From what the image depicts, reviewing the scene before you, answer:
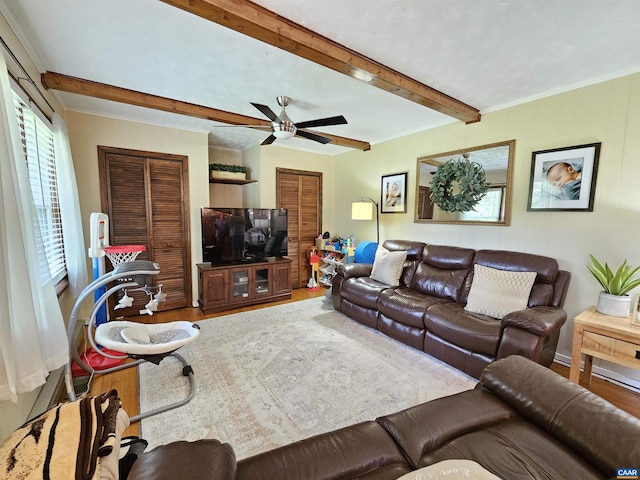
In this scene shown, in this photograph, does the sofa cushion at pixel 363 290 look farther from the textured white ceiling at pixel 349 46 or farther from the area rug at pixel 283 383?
the textured white ceiling at pixel 349 46

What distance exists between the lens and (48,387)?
6.20 ft

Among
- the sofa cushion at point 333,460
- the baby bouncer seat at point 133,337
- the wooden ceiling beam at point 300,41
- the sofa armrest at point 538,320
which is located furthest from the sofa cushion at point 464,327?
the baby bouncer seat at point 133,337

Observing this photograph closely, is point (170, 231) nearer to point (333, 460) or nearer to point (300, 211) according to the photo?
point (300, 211)

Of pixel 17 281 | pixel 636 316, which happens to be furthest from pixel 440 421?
pixel 17 281

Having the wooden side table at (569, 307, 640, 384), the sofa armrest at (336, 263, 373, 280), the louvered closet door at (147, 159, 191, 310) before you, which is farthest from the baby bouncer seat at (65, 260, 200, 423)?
the wooden side table at (569, 307, 640, 384)

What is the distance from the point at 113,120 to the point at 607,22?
457 centimetres

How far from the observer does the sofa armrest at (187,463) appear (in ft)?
2.66

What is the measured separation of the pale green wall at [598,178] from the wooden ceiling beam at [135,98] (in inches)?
102

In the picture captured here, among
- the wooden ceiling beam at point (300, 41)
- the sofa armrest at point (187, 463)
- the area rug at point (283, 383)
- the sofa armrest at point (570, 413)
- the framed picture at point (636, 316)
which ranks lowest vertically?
the area rug at point (283, 383)

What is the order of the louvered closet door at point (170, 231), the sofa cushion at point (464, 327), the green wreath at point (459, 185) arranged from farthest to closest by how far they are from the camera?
the louvered closet door at point (170, 231), the green wreath at point (459, 185), the sofa cushion at point (464, 327)

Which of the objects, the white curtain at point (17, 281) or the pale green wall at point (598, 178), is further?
the pale green wall at point (598, 178)

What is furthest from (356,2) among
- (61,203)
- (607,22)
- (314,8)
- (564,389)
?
(61,203)

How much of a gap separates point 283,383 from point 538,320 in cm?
199

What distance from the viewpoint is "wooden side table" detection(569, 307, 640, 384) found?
1.83 meters
